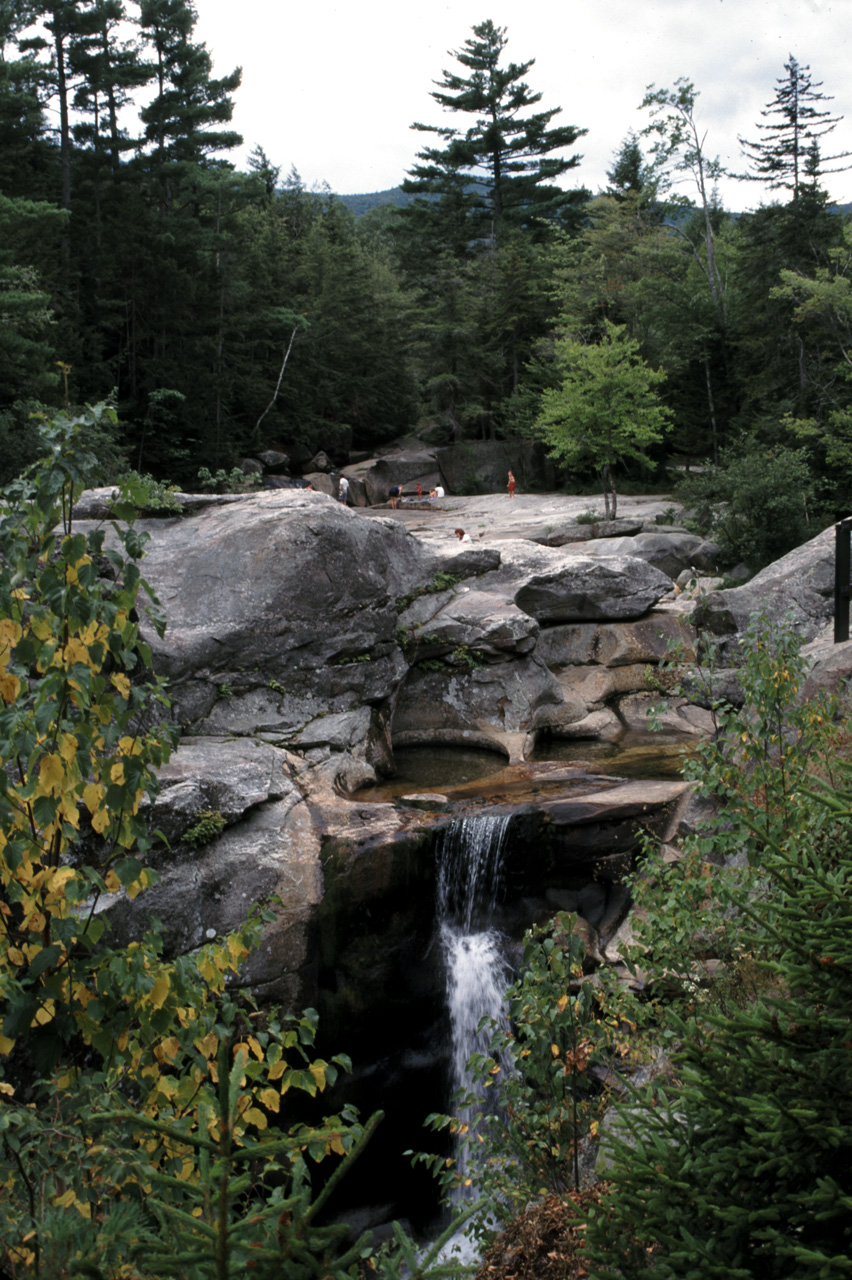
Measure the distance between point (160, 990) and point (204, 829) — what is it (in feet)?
19.3

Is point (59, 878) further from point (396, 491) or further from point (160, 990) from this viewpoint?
point (396, 491)

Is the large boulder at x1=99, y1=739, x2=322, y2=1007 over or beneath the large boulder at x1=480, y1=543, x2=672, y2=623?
beneath

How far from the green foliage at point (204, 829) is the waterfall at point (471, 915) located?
7.88 ft

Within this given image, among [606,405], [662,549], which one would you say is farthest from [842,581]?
[606,405]

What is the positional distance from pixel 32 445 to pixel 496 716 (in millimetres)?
14063

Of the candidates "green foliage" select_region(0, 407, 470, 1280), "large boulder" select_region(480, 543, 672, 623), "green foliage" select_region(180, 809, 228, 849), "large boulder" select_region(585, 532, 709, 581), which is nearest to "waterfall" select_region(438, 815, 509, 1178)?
"green foliage" select_region(180, 809, 228, 849)

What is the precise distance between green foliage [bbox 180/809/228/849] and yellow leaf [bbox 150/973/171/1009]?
5788mm

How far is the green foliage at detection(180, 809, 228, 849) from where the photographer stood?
805 centimetres

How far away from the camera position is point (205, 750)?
31.5 ft

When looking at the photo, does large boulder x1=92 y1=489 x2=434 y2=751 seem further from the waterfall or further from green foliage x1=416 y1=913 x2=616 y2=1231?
green foliage x1=416 y1=913 x2=616 y2=1231

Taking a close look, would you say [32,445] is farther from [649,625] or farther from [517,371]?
[517,371]

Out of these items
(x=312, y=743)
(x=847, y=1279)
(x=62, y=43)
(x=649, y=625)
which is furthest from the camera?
(x=62, y=43)

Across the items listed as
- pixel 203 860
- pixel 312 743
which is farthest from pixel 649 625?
pixel 203 860

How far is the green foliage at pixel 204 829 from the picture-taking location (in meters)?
8.05
